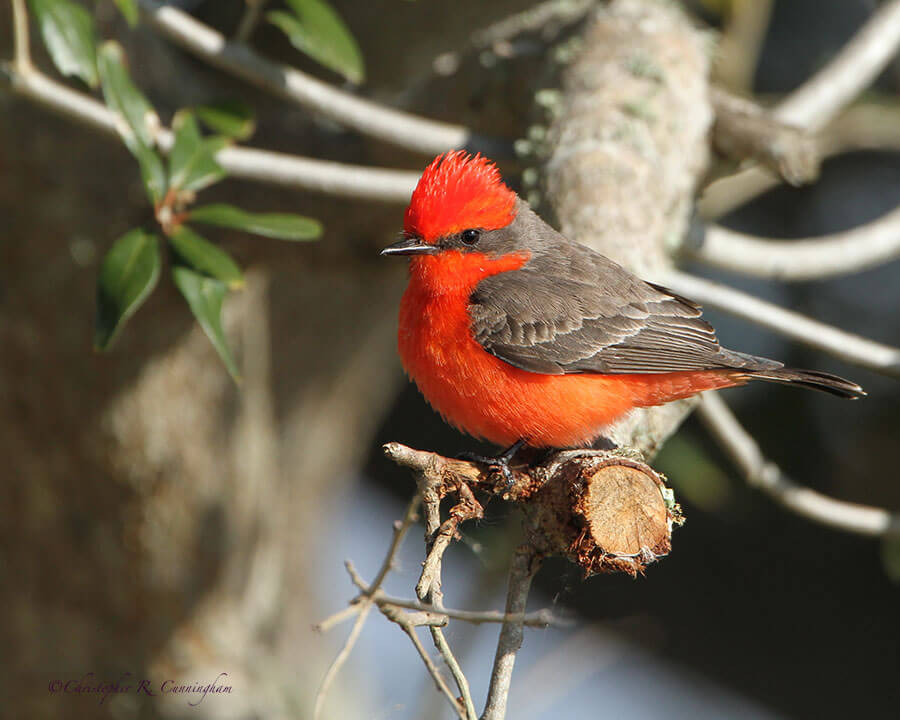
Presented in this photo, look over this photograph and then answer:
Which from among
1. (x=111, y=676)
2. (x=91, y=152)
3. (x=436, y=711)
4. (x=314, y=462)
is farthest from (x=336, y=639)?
(x=91, y=152)

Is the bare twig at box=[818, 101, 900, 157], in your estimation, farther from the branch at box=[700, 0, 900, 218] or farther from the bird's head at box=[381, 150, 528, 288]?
the bird's head at box=[381, 150, 528, 288]

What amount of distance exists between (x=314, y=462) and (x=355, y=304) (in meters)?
1.16

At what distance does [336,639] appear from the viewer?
766cm

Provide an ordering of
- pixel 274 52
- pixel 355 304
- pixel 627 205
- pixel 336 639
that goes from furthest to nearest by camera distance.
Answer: pixel 336 639, pixel 355 304, pixel 274 52, pixel 627 205

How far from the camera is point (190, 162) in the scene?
360cm

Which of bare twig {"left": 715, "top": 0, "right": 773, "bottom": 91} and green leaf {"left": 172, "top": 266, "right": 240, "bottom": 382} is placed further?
bare twig {"left": 715, "top": 0, "right": 773, "bottom": 91}

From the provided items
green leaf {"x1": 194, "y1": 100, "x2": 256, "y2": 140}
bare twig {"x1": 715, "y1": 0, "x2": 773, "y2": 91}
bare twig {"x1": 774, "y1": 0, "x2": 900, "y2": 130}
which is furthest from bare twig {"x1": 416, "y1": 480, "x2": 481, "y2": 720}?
bare twig {"x1": 715, "y1": 0, "x2": 773, "y2": 91}

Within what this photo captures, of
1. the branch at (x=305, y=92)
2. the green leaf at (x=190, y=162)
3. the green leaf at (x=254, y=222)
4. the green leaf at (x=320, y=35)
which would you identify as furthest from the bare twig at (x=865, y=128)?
the green leaf at (x=190, y=162)

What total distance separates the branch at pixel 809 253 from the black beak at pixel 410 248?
1124 millimetres

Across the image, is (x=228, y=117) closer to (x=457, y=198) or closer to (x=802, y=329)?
(x=457, y=198)

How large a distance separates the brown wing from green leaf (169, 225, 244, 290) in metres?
0.85

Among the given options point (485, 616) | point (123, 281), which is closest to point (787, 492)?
point (485, 616)

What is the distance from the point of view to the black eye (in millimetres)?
3816

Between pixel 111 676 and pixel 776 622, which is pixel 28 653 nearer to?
pixel 111 676
